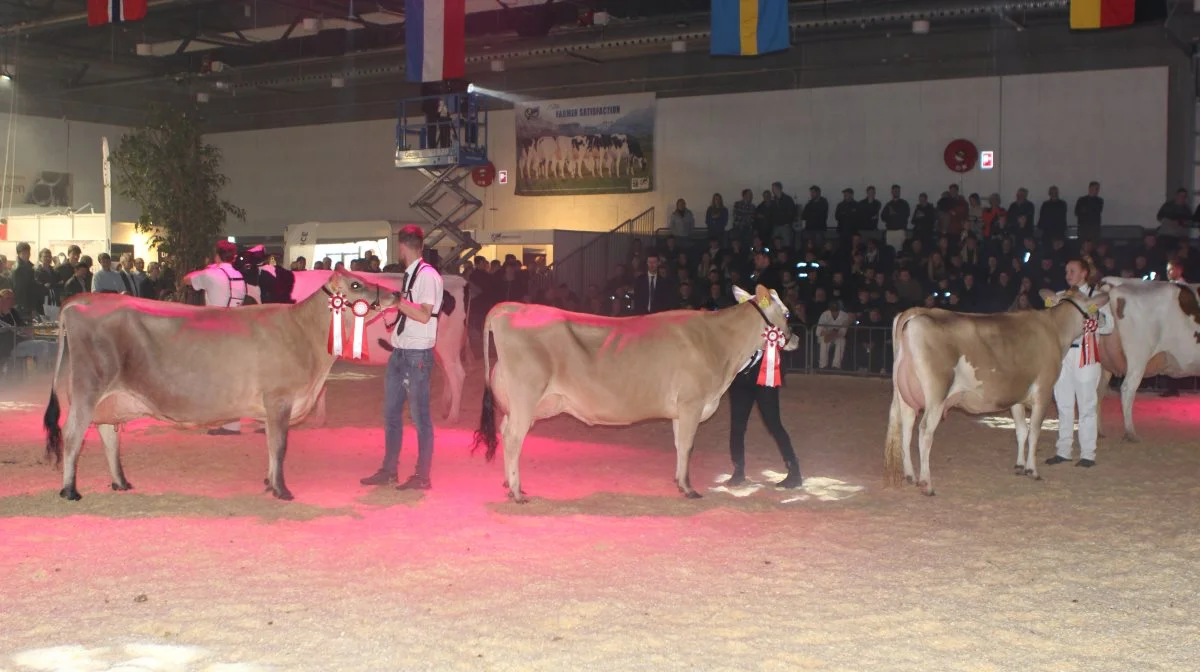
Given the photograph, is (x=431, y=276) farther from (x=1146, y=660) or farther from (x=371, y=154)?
Result: (x=371, y=154)

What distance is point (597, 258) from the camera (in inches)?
999

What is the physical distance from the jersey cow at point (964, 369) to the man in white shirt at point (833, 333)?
8407mm

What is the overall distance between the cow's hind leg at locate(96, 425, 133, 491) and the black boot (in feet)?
16.7

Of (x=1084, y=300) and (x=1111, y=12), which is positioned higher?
(x=1111, y=12)

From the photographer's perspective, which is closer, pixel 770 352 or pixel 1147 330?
pixel 770 352

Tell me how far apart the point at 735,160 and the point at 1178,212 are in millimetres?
9645

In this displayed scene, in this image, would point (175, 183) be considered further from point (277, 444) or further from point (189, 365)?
point (277, 444)

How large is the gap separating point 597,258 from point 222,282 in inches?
591

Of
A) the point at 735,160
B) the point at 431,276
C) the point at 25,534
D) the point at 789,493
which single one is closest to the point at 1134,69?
the point at 735,160

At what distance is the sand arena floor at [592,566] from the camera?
5.10m

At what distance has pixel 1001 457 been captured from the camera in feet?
34.6

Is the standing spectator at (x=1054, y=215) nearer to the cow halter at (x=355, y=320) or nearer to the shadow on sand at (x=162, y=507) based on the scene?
the cow halter at (x=355, y=320)

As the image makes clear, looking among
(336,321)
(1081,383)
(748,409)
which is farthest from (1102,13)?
(336,321)

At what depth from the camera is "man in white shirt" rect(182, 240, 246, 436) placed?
10.9 metres
